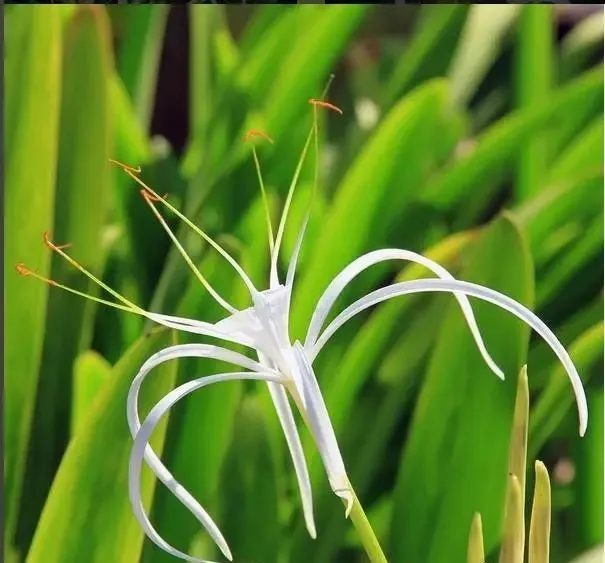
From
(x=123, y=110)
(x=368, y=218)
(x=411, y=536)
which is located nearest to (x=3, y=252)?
(x=123, y=110)

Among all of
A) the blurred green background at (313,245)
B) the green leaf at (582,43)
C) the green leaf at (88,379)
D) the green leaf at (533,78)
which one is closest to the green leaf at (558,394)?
the blurred green background at (313,245)

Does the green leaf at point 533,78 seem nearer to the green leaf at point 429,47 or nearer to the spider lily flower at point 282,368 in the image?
the green leaf at point 429,47

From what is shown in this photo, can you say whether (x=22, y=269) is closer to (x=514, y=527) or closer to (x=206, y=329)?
(x=206, y=329)

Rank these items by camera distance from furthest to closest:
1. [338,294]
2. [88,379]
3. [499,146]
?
[499,146], [88,379], [338,294]

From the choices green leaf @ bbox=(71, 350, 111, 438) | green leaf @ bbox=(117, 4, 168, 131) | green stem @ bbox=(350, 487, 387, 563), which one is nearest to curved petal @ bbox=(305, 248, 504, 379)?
green stem @ bbox=(350, 487, 387, 563)

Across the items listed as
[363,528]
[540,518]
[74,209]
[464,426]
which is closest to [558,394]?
[464,426]

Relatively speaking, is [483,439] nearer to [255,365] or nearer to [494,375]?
[494,375]

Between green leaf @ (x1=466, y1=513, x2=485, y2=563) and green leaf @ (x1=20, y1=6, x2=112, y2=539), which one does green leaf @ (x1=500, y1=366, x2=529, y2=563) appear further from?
green leaf @ (x1=20, y1=6, x2=112, y2=539)
